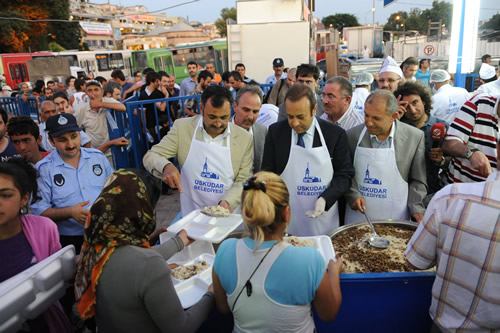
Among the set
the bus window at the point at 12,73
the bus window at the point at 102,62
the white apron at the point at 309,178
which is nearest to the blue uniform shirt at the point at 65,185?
the white apron at the point at 309,178

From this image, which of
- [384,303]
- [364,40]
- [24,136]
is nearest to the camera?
[384,303]

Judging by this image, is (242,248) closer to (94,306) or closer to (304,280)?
(304,280)

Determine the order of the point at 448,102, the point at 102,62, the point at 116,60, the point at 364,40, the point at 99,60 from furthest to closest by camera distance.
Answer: the point at 364,40
the point at 116,60
the point at 102,62
the point at 99,60
the point at 448,102

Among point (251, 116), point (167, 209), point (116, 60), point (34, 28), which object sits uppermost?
point (34, 28)

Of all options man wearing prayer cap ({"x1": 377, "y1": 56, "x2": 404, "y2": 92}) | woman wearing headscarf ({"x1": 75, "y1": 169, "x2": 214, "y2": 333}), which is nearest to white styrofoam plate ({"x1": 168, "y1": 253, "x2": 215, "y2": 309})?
woman wearing headscarf ({"x1": 75, "y1": 169, "x2": 214, "y2": 333})

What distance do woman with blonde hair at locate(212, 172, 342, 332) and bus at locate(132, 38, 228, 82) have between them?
19.0 meters

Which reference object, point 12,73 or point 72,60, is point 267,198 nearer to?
point 72,60

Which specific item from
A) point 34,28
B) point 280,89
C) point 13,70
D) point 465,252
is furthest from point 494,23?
point 34,28

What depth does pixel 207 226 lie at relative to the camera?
2.30 metres

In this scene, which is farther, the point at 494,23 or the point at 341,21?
the point at 341,21

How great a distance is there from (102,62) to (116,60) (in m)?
0.89

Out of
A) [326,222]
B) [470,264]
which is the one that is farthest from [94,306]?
[326,222]

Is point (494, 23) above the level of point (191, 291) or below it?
above

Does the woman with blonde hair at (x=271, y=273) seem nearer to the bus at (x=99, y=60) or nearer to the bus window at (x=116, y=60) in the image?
the bus at (x=99, y=60)
